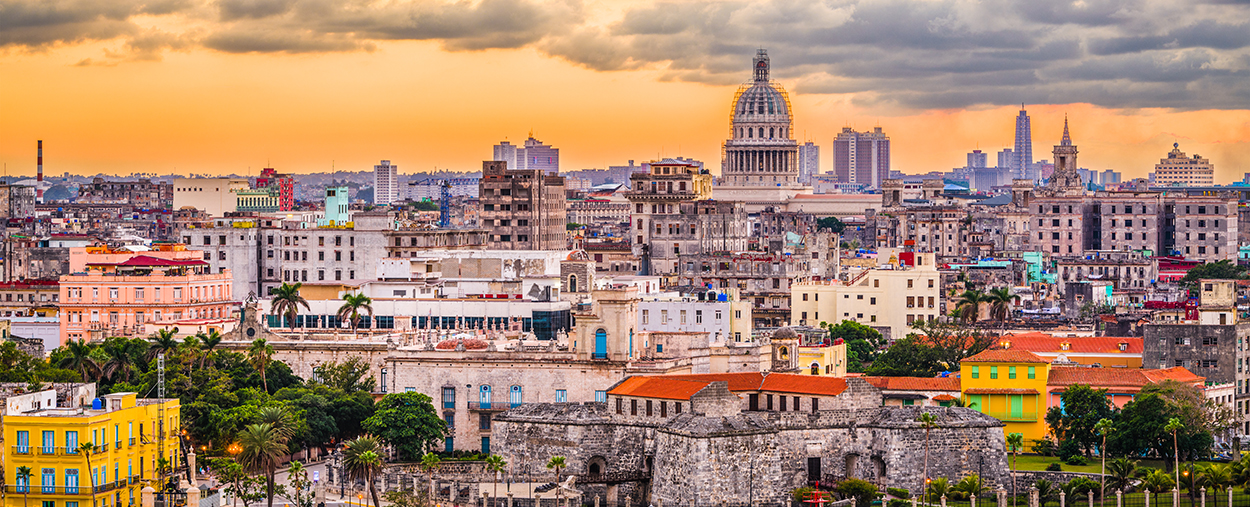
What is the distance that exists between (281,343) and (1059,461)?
43071 millimetres

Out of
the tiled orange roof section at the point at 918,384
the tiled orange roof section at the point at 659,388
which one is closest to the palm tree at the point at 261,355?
the tiled orange roof section at the point at 659,388

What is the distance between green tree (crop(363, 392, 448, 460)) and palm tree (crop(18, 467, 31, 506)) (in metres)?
A: 19.4

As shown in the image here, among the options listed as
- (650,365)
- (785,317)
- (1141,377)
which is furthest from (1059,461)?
(785,317)

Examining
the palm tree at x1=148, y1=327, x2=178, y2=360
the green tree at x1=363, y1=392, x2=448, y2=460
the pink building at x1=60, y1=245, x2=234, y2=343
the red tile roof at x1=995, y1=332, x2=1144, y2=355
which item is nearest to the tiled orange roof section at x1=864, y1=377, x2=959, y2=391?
the red tile roof at x1=995, y1=332, x2=1144, y2=355

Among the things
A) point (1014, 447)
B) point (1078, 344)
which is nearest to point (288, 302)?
point (1078, 344)

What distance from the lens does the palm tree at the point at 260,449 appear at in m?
91.4

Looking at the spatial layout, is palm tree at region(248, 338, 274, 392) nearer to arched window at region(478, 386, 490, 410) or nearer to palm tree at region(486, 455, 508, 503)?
arched window at region(478, 386, 490, 410)

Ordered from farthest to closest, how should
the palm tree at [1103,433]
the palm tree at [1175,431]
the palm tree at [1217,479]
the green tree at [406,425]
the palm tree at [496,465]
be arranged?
1. the green tree at [406,425]
2. the palm tree at [496,465]
3. the palm tree at [1175,431]
4. the palm tree at [1217,479]
5. the palm tree at [1103,433]

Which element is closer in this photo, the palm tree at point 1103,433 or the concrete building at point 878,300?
the palm tree at point 1103,433

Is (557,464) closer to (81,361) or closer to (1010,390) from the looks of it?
(1010,390)

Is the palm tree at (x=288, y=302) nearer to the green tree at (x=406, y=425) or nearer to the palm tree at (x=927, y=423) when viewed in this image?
the green tree at (x=406, y=425)

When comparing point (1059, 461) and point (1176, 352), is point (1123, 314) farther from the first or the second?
point (1059, 461)

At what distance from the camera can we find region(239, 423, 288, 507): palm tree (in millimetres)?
91438

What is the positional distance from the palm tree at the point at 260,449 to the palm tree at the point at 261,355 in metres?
17.4
